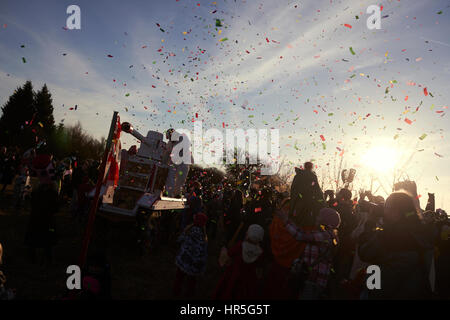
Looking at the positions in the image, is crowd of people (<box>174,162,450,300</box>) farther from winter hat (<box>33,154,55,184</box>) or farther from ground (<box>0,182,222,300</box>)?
winter hat (<box>33,154,55,184</box>)

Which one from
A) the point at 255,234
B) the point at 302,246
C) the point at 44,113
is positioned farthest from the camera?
the point at 44,113

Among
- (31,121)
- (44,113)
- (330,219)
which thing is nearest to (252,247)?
(330,219)

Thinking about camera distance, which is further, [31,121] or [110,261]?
[31,121]

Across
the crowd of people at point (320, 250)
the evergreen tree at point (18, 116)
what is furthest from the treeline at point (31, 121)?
the crowd of people at point (320, 250)

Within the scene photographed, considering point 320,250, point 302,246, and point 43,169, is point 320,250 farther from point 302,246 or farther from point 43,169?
point 43,169

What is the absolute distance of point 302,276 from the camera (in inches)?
184

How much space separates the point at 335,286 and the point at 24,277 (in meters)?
7.57

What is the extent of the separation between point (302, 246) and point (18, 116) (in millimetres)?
54155

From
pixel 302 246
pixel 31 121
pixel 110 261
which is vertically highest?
pixel 31 121

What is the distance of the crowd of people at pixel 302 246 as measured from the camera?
315 cm

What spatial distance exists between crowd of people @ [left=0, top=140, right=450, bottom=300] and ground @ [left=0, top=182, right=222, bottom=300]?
1.34 feet

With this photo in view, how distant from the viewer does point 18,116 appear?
46.4m

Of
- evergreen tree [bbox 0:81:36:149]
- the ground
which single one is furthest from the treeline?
the ground
